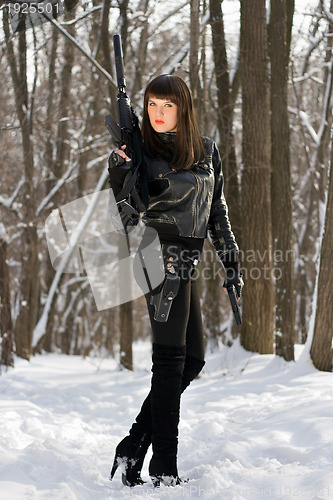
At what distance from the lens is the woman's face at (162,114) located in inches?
103

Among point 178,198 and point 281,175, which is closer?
point 178,198

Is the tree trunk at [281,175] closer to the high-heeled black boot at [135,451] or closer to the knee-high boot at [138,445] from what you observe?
the knee-high boot at [138,445]

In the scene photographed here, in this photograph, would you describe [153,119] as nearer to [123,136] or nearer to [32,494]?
[123,136]

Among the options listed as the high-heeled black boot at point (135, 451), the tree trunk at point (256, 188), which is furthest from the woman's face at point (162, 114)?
the tree trunk at point (256, 188)

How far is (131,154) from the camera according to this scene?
2508 millimetres

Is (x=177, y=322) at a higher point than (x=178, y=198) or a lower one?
lower

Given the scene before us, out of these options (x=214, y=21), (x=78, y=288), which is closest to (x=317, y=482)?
(x=214, y=21)

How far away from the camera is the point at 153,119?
263 cm

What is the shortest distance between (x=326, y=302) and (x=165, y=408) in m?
3.03

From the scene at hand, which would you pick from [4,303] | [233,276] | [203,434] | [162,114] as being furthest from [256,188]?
[162,114]

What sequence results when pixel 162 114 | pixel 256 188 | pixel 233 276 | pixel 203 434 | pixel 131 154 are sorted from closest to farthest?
pixel 131 154 → pixel 162 114 → pixel 233 276 → pixel 203 434 → pixel 256 188

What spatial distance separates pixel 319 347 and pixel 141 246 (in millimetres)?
3198

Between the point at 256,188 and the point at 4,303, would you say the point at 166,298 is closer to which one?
the point at 256,188

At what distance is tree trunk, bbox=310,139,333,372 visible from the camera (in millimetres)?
5137
